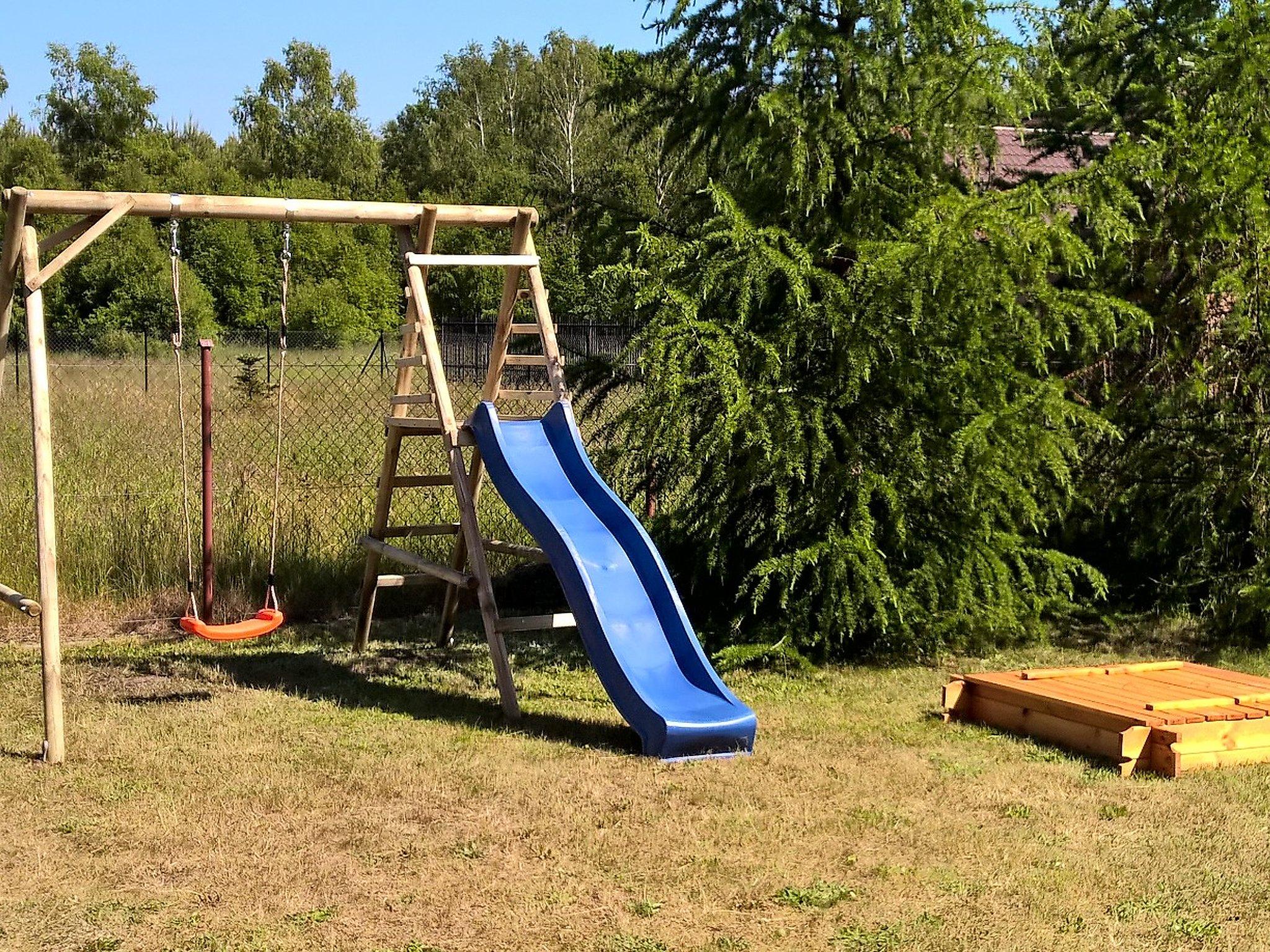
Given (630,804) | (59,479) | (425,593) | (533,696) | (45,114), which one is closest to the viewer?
(630,804)

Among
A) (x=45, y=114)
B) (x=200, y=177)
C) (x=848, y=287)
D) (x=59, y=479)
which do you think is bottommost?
(x=59, y=479)

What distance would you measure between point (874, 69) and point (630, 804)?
4725mm

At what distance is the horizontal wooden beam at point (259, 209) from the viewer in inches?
257

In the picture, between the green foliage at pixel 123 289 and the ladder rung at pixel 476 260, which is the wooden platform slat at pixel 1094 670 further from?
the green foliage at pixel 123 289

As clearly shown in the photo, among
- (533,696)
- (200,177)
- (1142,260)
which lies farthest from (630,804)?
(200,177)

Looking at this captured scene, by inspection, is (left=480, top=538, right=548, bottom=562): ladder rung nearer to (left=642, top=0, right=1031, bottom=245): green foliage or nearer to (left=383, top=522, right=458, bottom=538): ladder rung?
(left=383, top=522, right=458, bottom=538): ladder rung

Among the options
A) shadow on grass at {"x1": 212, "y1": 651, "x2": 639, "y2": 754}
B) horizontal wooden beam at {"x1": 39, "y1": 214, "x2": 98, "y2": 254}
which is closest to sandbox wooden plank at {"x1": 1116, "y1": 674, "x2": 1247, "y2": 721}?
shadow on grass at {"x1": 212, "y1": 651, "x2": 639, "y2": 754}

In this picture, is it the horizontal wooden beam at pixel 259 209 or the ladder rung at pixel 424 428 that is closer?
the horizontal wooden beam at pixel 259 209

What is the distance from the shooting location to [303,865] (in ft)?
15.4

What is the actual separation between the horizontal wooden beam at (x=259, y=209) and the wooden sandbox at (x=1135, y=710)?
12.1 feet

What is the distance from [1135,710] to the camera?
6129 millimetres

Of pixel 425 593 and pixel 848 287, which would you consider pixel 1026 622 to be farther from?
pixel 425 593

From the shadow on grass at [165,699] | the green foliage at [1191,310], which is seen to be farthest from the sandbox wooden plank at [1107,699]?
the shadow on grass at [165,699]

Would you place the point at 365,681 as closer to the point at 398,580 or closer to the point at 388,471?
the point at 398,580
